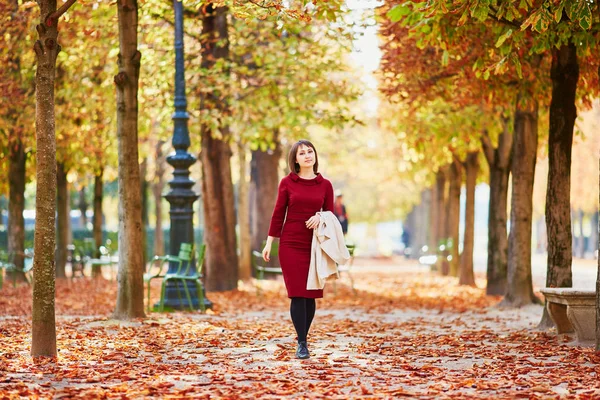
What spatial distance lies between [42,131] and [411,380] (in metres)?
4.03

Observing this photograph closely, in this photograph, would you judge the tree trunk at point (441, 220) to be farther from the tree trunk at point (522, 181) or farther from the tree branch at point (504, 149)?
the tree trunk at point (522, 181)

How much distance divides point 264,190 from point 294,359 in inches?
681

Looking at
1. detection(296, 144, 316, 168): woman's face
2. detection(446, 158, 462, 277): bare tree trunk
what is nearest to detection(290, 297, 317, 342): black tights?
detection(296, 144, 316, 168): woman's face

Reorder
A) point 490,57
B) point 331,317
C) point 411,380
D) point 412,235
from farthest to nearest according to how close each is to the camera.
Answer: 1. point 412,235
2. point 331,317
3. point 490,57
4. point 411,380

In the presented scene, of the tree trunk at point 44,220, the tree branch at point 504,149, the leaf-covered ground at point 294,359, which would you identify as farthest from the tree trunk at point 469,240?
the tree trunk at point 44,220

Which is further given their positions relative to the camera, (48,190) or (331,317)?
(331,317)

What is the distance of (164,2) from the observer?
18672mm

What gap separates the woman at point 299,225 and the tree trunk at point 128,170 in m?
4.19

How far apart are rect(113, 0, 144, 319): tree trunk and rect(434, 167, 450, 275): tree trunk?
16.7 metres

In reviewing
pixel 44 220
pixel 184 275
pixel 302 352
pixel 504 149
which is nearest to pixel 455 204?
pixel 504 149

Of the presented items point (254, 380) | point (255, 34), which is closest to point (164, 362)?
point (254, 380)

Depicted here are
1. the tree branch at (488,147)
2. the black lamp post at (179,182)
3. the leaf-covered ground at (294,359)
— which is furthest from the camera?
the tree branch at (488,147)

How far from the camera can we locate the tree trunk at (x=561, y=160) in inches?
482

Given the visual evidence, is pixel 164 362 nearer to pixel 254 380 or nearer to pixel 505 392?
pixel 254 380
